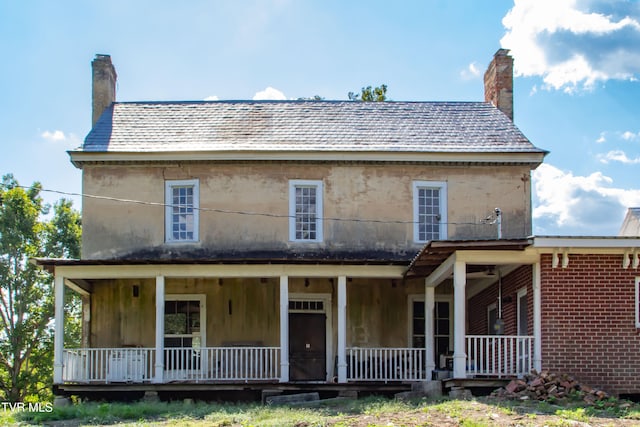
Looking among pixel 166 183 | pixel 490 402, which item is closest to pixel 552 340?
pixel 490 402

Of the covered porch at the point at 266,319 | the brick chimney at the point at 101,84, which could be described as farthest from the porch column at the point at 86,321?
the brick chimney at the point at 101,84

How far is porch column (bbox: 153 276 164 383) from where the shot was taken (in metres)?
20.7

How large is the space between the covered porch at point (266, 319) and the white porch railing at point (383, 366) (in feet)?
0.18

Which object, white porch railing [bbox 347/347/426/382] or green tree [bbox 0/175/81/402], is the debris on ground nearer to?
white porch railing [bbox 347/347/426/382]

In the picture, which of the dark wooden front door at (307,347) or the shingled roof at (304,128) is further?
the shingled roof at (304,128)

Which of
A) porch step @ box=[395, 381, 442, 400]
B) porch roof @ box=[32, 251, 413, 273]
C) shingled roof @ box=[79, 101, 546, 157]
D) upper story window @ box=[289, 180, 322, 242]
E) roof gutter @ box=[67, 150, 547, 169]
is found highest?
shingled roof @ box=[79, 101, 546, 157]

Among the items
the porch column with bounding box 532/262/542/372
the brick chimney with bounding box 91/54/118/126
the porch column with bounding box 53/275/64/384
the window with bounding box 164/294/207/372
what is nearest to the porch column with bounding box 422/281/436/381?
the porch column with bounding box 532/262/542/372

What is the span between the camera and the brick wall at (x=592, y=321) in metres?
18.0

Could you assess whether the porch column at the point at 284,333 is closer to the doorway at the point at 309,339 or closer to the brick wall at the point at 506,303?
the doorway at the point at 309,339

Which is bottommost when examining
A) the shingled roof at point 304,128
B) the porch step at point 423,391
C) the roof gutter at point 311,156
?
the porch step at point 423,391

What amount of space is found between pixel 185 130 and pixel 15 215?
15.7 metres

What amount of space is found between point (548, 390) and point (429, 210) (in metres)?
7.91

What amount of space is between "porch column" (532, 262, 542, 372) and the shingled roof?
5943 mm

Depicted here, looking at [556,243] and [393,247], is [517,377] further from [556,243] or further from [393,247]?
[393,247]
